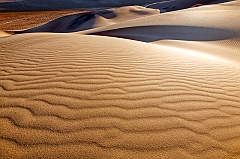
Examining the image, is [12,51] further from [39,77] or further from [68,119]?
[68,119]

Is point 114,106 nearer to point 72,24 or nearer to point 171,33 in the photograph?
point 171,33

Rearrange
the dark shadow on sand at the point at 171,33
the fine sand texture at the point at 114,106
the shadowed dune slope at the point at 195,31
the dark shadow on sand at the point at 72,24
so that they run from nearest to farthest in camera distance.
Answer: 1. the fine sand texture at the point at 114,106
2. the shadowed dune slope at the point at 195,31
3. the dark shadow on sand at the point at 171,33
4. the dark shadow on sand at the point at 72,24

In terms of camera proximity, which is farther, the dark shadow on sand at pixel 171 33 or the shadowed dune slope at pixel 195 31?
the dark shadow on sand at pixel 171 33

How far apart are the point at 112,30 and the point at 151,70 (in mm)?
7779

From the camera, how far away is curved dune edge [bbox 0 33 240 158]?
1.55 m

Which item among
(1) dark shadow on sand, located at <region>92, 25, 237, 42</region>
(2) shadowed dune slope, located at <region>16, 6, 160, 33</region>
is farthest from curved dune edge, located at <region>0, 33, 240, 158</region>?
(2) shadowed dune slope, located at <region>16, 6, 160, 33</region>

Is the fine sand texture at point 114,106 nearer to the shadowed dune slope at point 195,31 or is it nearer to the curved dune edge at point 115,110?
the curved dune edge at point 115,110

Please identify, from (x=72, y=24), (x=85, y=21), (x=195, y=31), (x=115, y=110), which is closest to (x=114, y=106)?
(x=115, y=110)

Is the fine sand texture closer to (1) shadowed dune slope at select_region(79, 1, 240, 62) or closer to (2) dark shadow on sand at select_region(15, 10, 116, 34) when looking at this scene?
(1) shadowed dune slope at select_region(79, 1, 240, 62)

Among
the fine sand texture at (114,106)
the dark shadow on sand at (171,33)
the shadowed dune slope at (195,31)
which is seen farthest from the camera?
the dark shadow on sand at (171,33)

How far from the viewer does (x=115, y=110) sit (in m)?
1.96

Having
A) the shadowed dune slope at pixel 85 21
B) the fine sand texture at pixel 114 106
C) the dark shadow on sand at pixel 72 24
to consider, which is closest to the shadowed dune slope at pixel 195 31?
the fine sand texture at pixel 114 106

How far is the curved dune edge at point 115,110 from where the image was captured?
1.55 meters

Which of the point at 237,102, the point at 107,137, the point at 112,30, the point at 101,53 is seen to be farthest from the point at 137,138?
the point at 112,30
